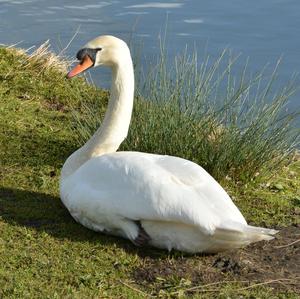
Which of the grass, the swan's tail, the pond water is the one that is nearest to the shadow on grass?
the grass

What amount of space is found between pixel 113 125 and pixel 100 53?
57 centimetres

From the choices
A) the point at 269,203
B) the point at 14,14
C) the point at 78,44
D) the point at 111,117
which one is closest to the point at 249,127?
the point at 269,203

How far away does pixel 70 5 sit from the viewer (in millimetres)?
16828

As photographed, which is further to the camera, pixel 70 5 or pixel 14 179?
pixel 70 5

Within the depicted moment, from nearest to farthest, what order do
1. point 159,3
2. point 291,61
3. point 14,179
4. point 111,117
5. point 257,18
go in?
point 111,117 < point 14,179 < point 291,61 < point 257,18 < point 159,3

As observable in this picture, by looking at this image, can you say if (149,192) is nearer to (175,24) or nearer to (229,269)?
(229,269)

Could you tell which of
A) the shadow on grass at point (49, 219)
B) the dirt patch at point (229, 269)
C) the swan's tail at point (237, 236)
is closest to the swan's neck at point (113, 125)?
the shadow on grass at point (49, 219)

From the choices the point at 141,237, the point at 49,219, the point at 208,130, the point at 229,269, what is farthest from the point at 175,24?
the point at 229,269

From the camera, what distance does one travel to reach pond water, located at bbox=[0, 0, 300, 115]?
509 inches

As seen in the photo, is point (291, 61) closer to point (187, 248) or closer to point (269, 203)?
point (269, 203)

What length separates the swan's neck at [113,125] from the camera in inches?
245

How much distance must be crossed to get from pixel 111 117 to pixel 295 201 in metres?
1.79

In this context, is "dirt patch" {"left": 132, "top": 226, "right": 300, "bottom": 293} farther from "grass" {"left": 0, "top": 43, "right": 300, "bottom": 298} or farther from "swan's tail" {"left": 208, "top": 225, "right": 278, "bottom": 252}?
"swan's tail" {"left": 208, "top": 225, "right": 278, "bottom": 252}

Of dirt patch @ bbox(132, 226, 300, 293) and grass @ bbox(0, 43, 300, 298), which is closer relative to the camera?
grass @ bbox(0, 43, 300, 298)
